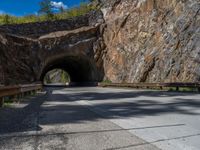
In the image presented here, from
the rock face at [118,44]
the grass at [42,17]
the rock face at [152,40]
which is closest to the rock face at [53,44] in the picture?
the rock face at [118,44]

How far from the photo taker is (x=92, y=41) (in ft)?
128

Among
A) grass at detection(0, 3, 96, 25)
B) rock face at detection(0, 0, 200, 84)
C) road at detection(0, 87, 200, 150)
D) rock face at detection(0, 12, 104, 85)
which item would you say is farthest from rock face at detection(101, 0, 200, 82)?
grass at detection(0, 3, 96, 25)

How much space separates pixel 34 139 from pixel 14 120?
2605 millimetres

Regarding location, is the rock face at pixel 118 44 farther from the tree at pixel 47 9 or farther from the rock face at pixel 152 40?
the tree at pixel 47 9

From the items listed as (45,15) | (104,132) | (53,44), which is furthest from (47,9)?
(104,132)

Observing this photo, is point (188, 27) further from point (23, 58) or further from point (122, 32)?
point (23, 58)

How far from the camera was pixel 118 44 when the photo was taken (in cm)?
3591

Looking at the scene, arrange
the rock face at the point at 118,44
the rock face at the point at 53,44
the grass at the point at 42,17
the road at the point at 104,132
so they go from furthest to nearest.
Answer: the grass at the point at 42,17
the rock face at the point at 53,44
the rock face at the point at 118,44
the road at the point at 104,132

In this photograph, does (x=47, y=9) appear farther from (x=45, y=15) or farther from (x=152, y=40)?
(x=152, y=40)

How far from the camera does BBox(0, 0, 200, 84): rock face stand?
24.7 m

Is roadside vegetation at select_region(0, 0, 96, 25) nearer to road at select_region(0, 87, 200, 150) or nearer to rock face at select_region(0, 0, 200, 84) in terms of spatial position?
rock face at select_region(0, 0, 200, 84)

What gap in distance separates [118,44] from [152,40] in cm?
732

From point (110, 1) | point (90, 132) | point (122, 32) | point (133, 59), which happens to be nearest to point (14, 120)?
point (90, 132)

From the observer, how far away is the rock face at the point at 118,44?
81.1 feet
